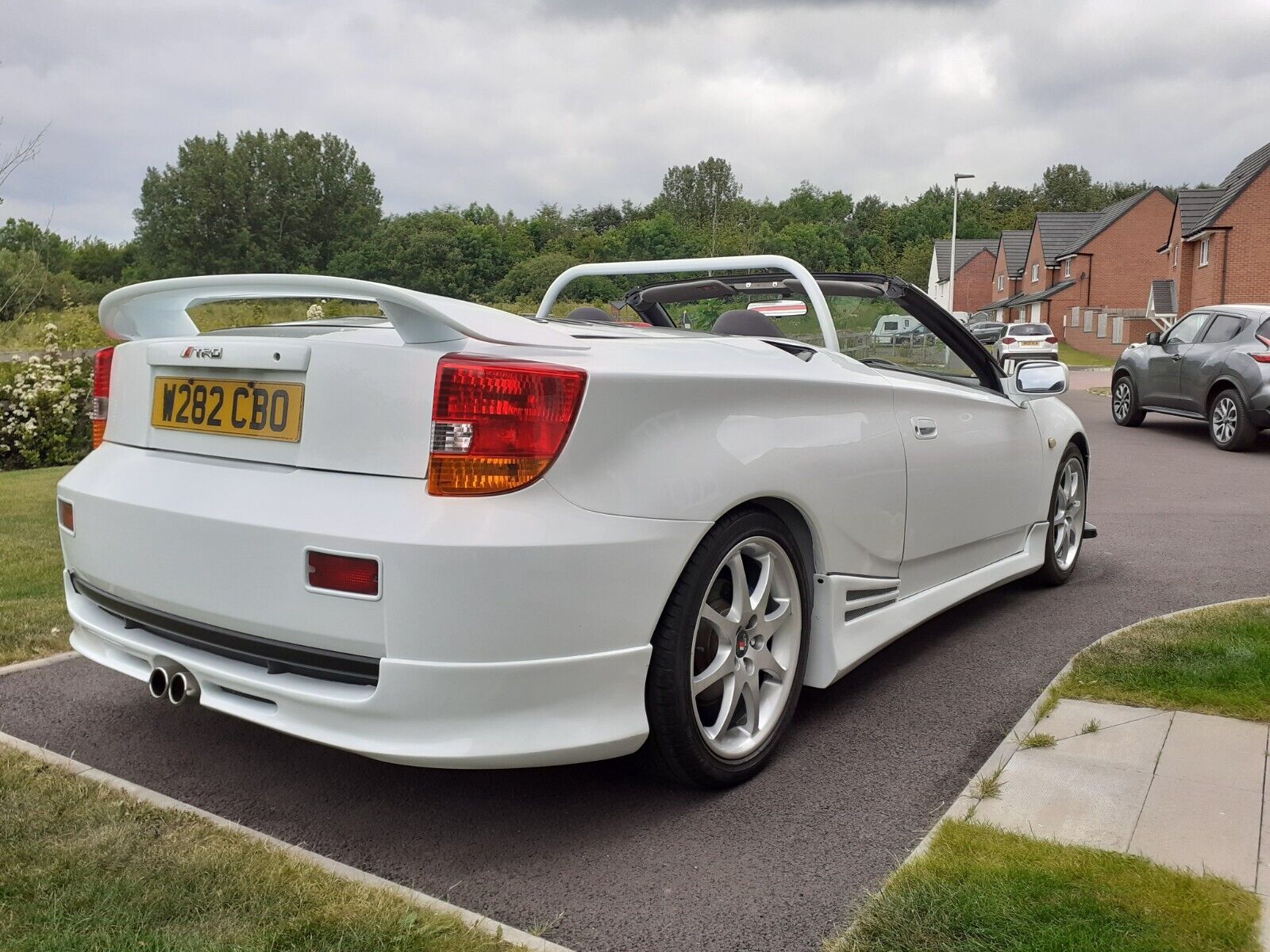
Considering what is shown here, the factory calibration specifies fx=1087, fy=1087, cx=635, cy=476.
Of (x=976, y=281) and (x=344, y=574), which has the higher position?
(x=976, y=281)

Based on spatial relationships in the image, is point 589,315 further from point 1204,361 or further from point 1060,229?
point 1060,229

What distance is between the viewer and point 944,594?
162 inches

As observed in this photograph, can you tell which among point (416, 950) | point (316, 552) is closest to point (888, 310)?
point (316, 552)

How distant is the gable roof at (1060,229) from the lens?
6538 cm

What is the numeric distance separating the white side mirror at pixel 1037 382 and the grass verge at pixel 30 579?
160 inches

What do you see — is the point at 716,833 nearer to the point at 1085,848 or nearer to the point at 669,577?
the point at 669,577

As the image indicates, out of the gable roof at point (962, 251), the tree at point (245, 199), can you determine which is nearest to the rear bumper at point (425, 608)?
the tree at point (245, 199)

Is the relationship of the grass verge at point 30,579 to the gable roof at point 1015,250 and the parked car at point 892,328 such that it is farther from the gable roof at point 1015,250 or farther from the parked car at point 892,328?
the gable roof at point 1015,250

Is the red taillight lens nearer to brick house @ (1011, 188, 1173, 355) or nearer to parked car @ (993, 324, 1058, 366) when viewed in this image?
parked car @ (993, 324, 1058, 366)

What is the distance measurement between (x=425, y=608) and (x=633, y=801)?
0.98m

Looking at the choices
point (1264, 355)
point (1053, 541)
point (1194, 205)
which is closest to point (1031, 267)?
point (1194, 205)

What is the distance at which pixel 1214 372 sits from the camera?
12.8 meters

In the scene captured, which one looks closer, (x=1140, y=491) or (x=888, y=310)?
(x=888, y=310)

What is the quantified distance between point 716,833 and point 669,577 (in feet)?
2.25
